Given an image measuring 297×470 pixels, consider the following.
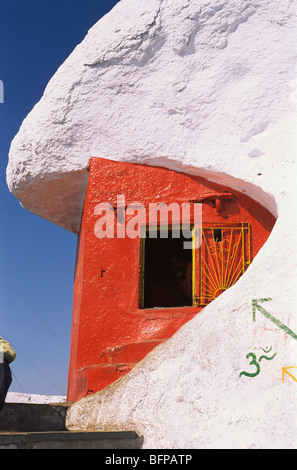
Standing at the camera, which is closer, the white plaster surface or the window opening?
the white plaster surface

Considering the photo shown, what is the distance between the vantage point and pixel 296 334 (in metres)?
4.61

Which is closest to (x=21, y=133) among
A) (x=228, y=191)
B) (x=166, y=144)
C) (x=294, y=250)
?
(x=166, y=144)

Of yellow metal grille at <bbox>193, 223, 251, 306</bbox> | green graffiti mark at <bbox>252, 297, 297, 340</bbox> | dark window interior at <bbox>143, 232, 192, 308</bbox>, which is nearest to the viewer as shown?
green graffiti mark at <bbox>252, 297, 297, 340</bbox>

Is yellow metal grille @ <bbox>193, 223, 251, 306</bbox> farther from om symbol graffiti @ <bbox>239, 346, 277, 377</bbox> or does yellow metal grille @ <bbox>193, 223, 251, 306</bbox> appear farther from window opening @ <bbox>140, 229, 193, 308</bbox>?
window opening @ <bbox>140, 229, 193, 308</bbox>

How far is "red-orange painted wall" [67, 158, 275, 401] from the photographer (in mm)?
6074

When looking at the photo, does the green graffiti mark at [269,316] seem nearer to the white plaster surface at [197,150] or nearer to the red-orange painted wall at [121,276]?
the white plaster surface at [197,150]

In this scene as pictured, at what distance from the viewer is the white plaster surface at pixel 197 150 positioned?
176 inches

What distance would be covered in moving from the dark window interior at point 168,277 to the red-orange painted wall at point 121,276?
3810 millimetres

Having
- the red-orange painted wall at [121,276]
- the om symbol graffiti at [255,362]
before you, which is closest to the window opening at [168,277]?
the red-orange painted wall at [121,276]

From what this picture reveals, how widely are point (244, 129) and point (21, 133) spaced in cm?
327

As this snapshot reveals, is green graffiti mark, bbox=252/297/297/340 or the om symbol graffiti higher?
green graffiti mark, bbox=252/297/297/340

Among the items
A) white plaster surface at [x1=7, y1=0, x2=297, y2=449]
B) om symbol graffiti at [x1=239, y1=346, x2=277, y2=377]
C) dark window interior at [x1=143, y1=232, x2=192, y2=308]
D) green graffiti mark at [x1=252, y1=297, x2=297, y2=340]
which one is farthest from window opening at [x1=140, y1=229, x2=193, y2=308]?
om symbol graffiti at [x1=239, y1=346, x2=277, y2=377]

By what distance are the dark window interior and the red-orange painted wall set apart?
3810 millimetres

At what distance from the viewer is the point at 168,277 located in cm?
1093
